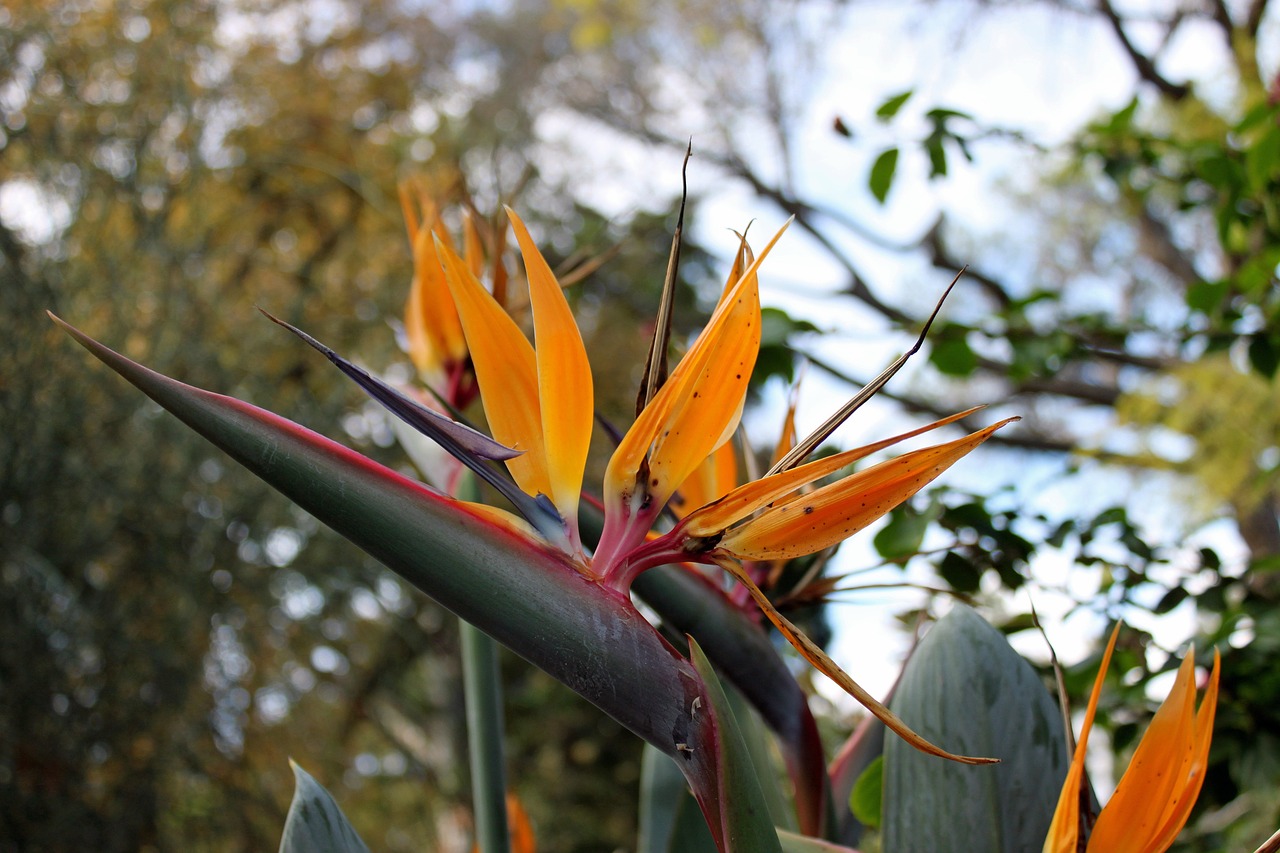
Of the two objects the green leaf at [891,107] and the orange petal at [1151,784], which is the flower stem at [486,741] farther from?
the green leaf at [891,107]

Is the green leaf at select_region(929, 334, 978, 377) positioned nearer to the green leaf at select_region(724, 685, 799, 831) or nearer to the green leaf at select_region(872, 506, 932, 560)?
the green leaf at select_region(872, 506, 932, 560)

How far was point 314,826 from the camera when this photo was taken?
33 centimetres

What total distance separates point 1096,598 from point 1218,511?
2.31 feet

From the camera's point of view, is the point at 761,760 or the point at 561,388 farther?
the point at 761,760

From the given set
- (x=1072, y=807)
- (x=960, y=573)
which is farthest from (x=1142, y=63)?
(x=1072, y=807)

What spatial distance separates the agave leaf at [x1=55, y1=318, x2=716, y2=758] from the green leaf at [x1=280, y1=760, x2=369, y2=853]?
122 millimetres

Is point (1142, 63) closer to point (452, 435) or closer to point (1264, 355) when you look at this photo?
point (1264, 355)

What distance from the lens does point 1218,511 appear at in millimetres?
1191

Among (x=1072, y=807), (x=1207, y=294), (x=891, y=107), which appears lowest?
(x=1072, y=807)

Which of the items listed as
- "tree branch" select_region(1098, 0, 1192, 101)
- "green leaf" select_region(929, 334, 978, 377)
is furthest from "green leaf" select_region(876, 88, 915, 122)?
"tree branch" select_region(1098, 0, 1192, 101)

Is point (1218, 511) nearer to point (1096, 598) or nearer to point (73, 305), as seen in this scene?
point (1096, 598)

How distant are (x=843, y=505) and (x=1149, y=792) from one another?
13 cm

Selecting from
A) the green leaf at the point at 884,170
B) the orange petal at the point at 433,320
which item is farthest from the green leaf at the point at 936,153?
the orange petal at the point at 433,320

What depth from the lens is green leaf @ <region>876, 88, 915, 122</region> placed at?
690 millimetres
